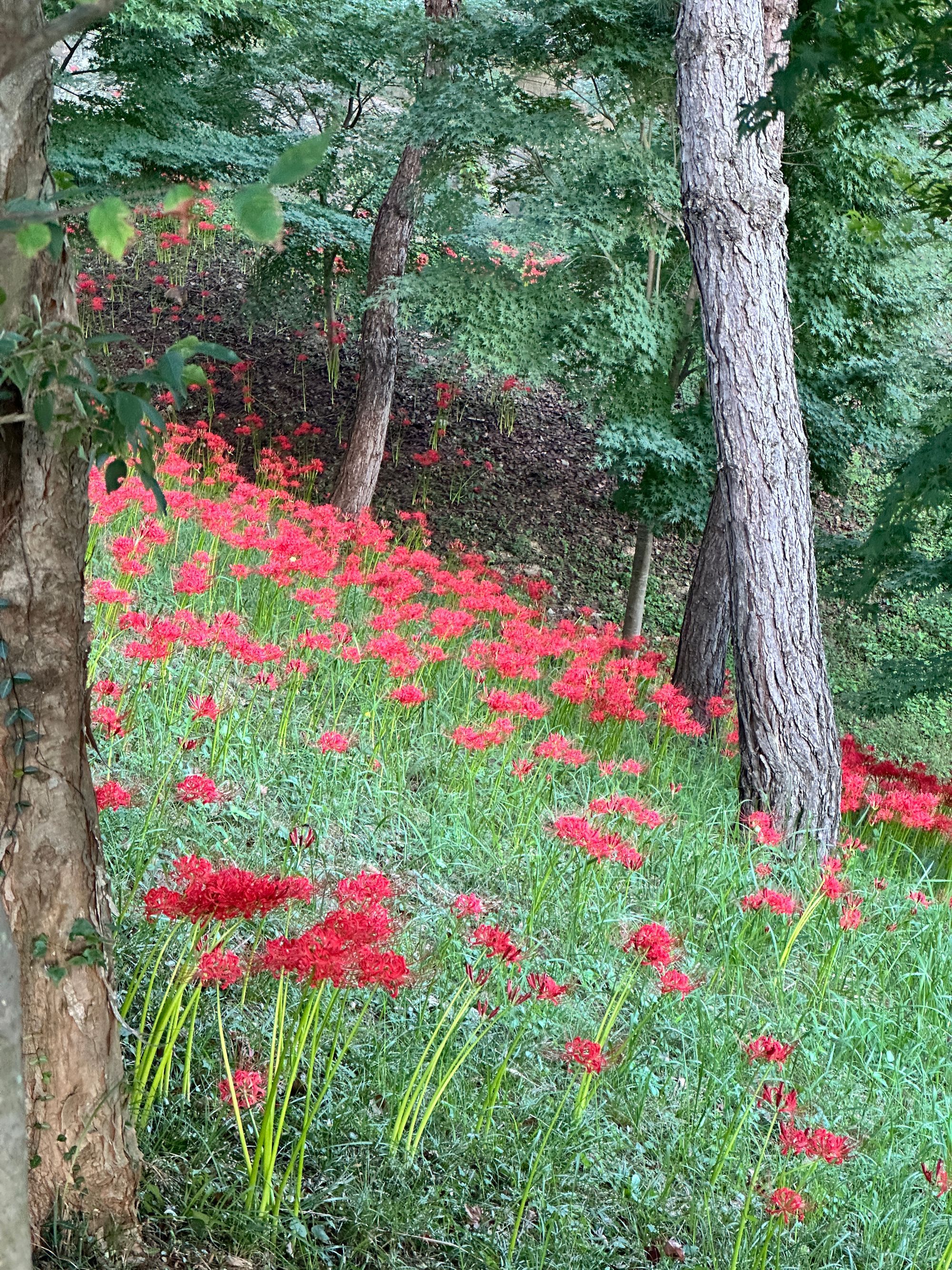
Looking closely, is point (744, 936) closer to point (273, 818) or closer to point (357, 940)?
point (273, 818)

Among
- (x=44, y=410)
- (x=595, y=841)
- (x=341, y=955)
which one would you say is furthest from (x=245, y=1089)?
(x=44, y=410)

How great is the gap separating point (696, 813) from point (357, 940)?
3.16 m

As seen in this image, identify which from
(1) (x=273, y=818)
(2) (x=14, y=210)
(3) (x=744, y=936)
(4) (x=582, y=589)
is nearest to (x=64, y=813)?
(2) (x=14, y=210)

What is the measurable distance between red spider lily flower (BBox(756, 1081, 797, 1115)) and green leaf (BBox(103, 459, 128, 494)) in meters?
1.63

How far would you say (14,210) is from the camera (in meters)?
0.94

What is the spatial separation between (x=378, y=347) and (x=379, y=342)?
0.11ft

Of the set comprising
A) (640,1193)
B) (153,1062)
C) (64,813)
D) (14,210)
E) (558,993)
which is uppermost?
(14,210)

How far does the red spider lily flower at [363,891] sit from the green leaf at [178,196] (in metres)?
1.57

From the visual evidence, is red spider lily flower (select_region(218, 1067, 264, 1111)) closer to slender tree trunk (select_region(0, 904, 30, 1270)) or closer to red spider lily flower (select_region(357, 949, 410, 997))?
red spider lily flower (select_region(357, 949, 410, 997))

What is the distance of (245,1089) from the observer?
2121 mm

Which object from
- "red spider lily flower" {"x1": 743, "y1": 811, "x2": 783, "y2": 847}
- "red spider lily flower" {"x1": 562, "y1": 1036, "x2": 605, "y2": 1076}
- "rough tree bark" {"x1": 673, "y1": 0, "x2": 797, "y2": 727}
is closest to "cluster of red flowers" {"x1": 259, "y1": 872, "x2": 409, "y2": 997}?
"red spider lily flower" {"x1": 562, "y1": 1036, "x2": 605, "y2": 1076}

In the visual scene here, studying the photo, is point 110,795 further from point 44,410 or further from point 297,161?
point 297,161

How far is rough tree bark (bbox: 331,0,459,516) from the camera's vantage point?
28.2 feet

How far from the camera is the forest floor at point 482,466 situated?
432 inches
